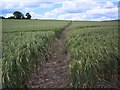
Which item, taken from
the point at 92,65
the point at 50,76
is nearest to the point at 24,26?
the point at 50,76

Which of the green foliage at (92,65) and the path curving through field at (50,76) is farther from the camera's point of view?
the path curving through field at (50,76)

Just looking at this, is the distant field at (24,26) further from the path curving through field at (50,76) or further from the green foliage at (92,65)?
the green foliage at (92,65)

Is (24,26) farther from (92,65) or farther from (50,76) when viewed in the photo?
(92,65)

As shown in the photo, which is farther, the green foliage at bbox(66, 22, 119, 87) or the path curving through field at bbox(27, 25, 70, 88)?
the path curving through field at bbox(27, 25, 70, 88)

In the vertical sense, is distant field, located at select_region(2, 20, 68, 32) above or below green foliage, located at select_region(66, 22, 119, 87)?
above

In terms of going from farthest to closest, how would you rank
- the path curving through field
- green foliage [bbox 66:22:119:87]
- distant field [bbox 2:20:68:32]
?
distant field [bbox 2:20:68:32], the path curving through field, green foliage [bbox 66:22:119:87]

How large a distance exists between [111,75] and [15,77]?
248cm

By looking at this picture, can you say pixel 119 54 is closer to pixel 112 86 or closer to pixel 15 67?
pixel 112 86

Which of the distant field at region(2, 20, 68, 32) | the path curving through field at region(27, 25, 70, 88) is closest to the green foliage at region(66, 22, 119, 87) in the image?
the path curving through field at region(27, 25, 70, 88)

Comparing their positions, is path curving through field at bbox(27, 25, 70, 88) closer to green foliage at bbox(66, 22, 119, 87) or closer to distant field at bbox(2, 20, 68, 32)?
green foliage at bbox(66, 22, 119, 87)

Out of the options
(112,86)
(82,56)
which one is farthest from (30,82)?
(112,86)

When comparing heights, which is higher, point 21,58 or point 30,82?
point 21,58

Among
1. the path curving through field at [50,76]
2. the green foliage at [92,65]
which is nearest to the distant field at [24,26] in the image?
the path curving through field at [50,76]

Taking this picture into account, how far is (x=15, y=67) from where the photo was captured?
6.34 m
